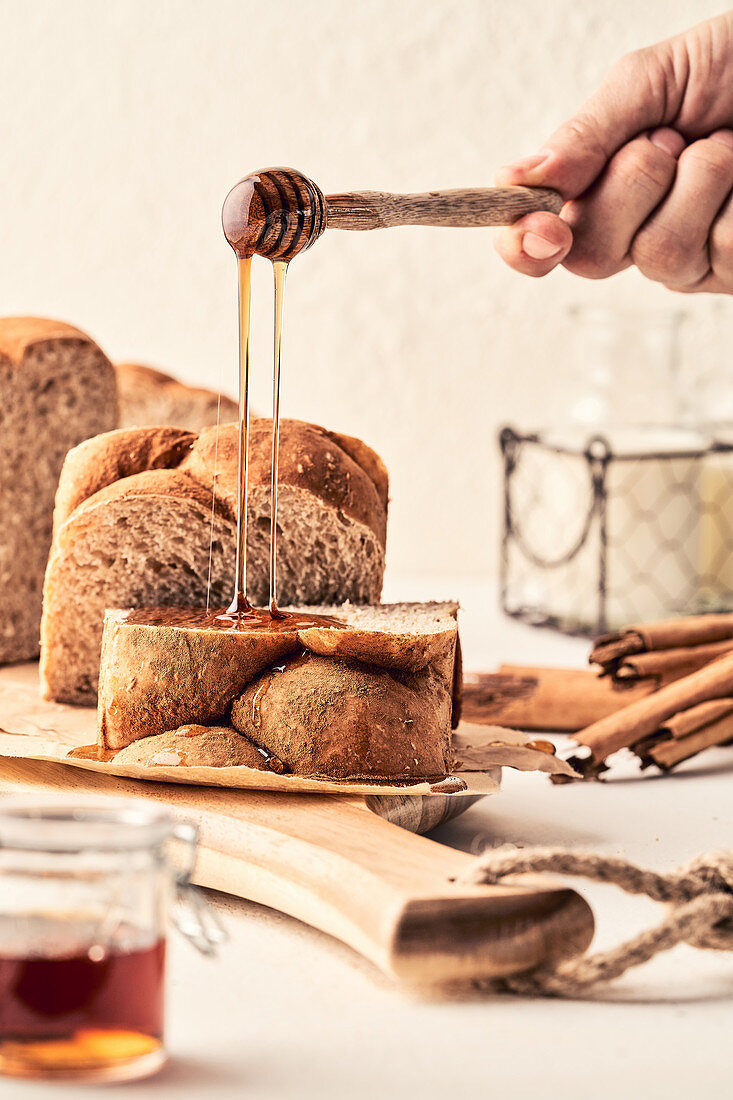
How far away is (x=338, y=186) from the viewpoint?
3848 millimetres

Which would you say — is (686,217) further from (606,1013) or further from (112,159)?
(112,159)

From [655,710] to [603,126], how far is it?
0.84m

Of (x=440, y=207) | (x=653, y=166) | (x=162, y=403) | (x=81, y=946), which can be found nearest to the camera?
(x=81, y=946)

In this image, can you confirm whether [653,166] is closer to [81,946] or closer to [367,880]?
[367,880]

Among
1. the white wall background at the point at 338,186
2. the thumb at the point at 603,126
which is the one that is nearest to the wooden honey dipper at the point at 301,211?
the thumb at the point at 603,126

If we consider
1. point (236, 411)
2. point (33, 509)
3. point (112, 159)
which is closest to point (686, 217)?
point (236, 411)

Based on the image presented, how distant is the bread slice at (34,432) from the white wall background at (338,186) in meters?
1.71

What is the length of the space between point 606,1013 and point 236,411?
1.65 meters

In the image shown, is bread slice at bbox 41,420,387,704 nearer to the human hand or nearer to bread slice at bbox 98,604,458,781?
bread slice at bbox 98,604,458,781

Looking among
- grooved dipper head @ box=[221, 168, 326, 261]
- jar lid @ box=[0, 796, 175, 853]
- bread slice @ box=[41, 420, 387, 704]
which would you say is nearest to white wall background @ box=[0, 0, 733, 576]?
bread slice @ box=[41, 420, 387, 704]

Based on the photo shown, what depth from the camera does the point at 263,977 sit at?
0.95m

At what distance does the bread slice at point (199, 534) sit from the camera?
152 cm

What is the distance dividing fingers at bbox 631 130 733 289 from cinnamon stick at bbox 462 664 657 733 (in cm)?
65

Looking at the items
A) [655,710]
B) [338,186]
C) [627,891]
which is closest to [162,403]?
[655,710]
